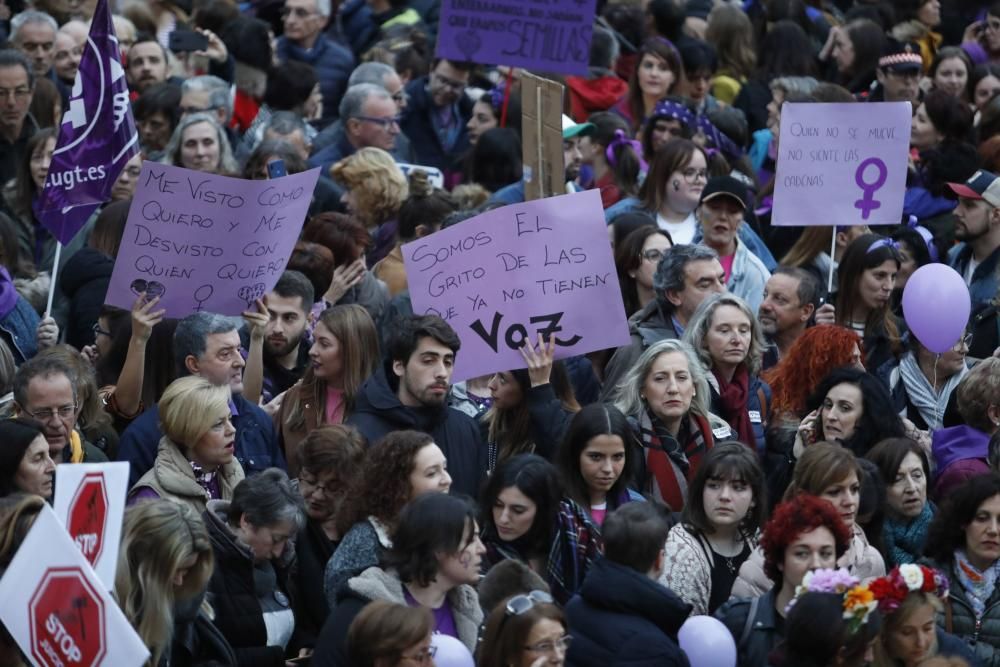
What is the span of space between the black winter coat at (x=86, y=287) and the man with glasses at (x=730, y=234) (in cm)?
320

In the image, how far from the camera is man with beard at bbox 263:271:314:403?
32.1 ft

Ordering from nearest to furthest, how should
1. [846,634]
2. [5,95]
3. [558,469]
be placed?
[846,634], [558,469], [5,95]

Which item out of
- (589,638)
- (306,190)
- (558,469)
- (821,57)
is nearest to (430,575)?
(589,638)

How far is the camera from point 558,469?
834 centimetres

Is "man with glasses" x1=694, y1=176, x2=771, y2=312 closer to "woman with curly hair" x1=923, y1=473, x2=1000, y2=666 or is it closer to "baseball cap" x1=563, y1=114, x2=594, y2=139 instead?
"baseball cap" x1=563, y1=114, x2=594, y2=139

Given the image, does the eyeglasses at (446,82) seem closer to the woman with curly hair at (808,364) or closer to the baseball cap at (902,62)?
the baseball cap at (902,62)

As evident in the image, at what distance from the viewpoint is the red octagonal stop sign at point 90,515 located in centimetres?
616

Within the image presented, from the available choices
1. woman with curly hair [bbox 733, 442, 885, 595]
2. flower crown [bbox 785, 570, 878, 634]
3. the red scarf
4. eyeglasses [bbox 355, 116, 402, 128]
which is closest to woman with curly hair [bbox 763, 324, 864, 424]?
the red scarf

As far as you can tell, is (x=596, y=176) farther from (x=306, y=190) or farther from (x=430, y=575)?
(x=430, y=575)

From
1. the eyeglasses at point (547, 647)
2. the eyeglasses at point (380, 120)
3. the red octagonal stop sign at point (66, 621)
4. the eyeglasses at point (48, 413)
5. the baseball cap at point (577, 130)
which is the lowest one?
the eyeglasses at point (380, 120)

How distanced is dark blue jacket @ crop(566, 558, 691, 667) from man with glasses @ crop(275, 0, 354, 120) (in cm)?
935

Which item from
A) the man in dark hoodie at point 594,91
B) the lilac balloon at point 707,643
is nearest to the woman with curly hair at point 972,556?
the lilac balloon at point 707,643

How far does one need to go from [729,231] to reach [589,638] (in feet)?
15.0

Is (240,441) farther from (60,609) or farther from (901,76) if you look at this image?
(901,76)
